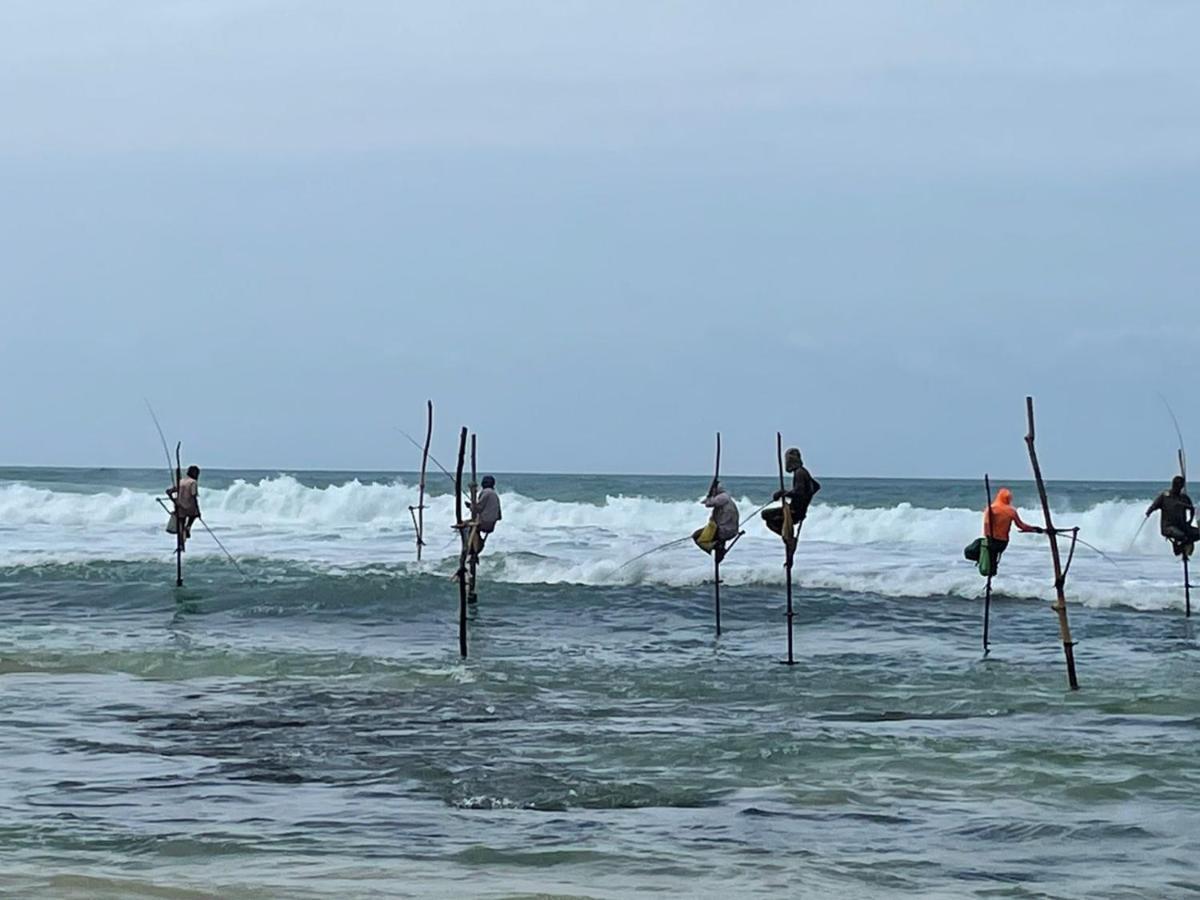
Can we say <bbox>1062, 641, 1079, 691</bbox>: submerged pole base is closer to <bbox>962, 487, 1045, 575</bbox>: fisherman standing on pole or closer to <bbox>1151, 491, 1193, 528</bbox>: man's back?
<bbox>962, 487, 1045, 575</bbox>: fisherman standing on pole

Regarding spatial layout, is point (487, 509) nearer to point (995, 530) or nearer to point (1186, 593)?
point (995, 530)

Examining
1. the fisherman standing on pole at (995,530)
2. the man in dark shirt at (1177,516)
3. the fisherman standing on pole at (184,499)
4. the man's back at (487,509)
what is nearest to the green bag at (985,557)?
the fisherman standing on pole at (995,530)

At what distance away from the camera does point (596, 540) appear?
A: 3619 cm

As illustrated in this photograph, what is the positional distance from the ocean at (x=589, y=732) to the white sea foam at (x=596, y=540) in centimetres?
24

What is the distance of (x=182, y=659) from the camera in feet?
59.7

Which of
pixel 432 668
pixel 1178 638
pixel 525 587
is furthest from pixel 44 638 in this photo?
pixel 1178 638

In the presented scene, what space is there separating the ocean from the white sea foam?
9.6 inches

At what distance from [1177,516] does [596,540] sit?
55.4 ft

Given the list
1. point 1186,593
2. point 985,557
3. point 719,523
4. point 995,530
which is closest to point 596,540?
point 1186,593

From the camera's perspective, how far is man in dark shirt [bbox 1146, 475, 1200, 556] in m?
21.0

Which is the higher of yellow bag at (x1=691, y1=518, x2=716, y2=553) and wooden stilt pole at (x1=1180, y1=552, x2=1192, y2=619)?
yellow bag at (x1=691, y1=518, x2=716, y2=553)

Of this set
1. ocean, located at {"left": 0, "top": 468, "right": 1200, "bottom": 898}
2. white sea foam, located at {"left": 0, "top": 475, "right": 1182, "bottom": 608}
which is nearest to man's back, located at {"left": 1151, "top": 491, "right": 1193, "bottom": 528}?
ocean, located at {"left": 0, "top": 468, "right": 1200, "bottom": 898}

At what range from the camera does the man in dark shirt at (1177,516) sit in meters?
21.0

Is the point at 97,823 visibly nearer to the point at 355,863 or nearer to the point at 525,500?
the point at 355,863
